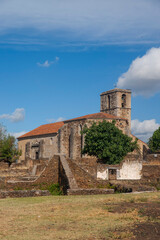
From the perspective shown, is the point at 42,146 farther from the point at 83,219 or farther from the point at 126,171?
the point at 83,219

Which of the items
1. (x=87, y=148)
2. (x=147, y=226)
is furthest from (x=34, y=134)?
(x=147, y=226)

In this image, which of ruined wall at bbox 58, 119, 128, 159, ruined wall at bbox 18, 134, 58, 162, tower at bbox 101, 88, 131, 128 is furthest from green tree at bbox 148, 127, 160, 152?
ruined wall at bbox 18, 134, 58, 162

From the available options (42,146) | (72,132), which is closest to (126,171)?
(72,132)

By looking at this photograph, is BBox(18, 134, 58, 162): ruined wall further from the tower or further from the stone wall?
the stone wall

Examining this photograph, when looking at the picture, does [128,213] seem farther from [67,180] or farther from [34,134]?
[34,134]

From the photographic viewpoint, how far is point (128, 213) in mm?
8094

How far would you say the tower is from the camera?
70.6m

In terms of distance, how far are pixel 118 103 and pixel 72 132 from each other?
17841 millimetres

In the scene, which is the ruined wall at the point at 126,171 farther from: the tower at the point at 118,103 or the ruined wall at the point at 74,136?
the tower at the point at 118,103

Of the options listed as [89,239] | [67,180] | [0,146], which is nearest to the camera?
[89,239]

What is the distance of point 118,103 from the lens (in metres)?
70.4

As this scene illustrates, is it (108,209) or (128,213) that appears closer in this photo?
(128,213)

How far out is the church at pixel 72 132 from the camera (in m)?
54.9

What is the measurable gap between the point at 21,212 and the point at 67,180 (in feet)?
16.8
